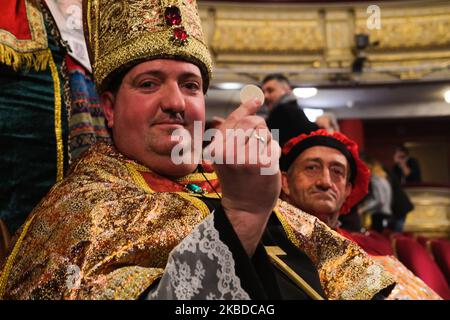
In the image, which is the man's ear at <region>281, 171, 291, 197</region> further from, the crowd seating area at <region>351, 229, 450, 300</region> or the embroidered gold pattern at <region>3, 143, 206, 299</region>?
the embroidered gold pattern at <region>3, 143, 206, 299</region>

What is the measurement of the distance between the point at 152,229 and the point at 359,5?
282 inches

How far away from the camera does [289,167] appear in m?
2.06

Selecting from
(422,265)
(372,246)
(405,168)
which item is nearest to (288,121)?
(372,246)

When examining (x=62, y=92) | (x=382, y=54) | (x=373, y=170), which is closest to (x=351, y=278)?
(x=62, y=92)

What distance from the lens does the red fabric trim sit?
5.20 ft

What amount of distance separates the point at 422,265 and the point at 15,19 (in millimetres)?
1922

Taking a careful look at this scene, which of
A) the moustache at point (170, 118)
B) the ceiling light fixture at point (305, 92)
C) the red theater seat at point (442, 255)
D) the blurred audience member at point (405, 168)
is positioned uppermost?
the ceiling light fixture at point (305, 92)

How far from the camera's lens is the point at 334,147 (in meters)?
2.03

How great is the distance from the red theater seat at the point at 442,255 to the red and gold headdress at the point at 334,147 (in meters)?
0.73

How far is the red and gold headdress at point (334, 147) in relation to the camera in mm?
2043

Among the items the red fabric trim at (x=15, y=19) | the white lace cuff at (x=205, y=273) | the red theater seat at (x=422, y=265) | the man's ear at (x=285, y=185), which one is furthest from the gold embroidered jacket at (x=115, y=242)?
the red theater seat at (x=422, y=265)

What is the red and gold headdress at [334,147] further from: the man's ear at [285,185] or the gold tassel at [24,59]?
the gold tassel at [24,59]

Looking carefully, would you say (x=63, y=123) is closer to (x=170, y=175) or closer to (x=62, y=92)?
(x=62, y=92)

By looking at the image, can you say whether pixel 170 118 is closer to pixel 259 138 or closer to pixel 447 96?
pixel 259 138
